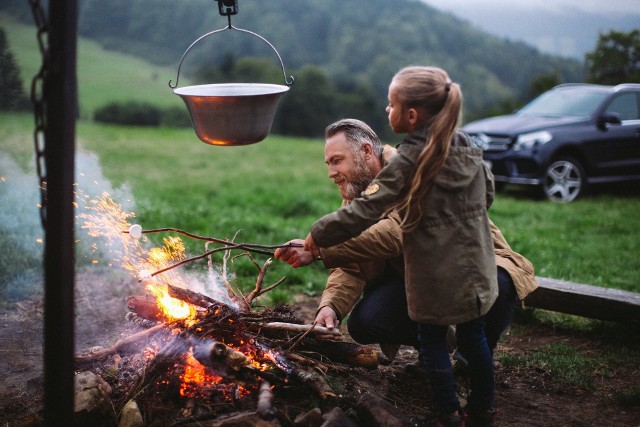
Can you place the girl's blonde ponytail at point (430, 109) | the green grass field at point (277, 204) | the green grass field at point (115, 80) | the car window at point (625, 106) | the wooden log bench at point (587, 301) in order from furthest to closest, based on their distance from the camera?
the green grass field at point (115, 80), the car window at point (625, 106), the green grass field at point (277, 204), the wooden log bench at point (587, 301), the girl's blonde ponytail at point (430, 109)

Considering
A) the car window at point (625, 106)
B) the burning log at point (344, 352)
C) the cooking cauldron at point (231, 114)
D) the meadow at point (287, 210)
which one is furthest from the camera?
the car window at point (625, 106)

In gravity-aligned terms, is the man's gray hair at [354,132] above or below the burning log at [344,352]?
above

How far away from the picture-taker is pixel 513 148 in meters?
10.6

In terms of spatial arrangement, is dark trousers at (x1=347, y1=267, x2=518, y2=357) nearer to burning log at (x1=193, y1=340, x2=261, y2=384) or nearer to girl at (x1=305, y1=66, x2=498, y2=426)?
girl at (x1=305, y1=66, x2=498, y2=426)

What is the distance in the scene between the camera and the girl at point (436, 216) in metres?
2.71

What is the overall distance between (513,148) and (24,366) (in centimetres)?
889

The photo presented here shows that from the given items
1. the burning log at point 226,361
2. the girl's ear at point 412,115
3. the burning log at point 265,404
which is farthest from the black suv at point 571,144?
the burning log at point 265,404

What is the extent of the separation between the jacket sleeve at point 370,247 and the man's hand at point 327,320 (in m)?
0.33

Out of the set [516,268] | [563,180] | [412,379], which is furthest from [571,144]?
[412,379]

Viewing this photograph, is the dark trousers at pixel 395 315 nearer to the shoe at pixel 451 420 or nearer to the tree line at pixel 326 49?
the shoe at pixel 451 420

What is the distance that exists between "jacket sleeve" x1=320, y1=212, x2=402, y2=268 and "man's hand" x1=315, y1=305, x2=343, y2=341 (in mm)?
335

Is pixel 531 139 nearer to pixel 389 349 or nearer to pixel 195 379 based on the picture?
pixel 389 349

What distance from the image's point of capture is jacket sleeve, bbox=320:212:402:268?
3.33m

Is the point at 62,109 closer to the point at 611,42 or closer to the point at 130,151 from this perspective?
the point at 130,151
